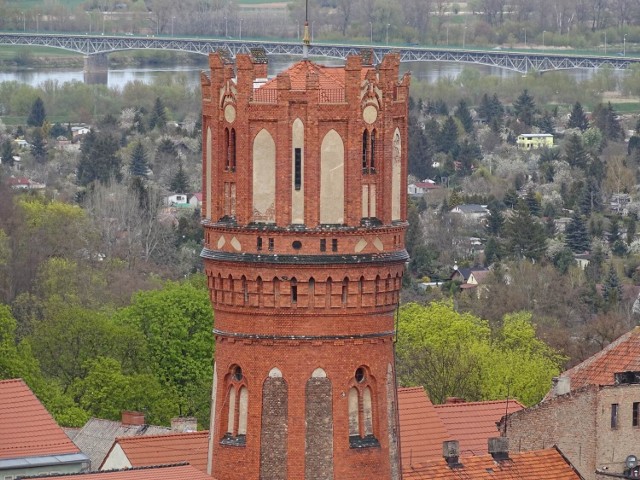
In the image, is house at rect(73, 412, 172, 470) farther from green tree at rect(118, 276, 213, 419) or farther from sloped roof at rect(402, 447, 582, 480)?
sloped roof at rect(402, 447, 582, 480)

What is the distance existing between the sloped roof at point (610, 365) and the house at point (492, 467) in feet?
22.4

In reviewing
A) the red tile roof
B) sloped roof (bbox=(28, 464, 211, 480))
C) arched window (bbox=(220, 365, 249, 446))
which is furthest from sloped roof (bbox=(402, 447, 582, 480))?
arched window (bbox=(220, 365, 249, 446))

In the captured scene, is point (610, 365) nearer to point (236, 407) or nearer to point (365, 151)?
point (236, 407)

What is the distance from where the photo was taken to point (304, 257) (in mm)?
42969

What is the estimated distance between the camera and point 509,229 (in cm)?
16200

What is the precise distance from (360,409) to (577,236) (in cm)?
12281

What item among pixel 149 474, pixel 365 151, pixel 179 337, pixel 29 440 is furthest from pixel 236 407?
pixel 179 337

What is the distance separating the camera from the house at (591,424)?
2445 inches

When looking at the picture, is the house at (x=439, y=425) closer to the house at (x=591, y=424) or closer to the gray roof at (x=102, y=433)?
the house at (x=591, y=424)

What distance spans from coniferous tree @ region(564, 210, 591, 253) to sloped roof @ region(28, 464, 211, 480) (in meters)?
115

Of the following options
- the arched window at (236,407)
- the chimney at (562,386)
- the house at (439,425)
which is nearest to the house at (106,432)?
the house at (439,425)

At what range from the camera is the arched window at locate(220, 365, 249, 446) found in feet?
143

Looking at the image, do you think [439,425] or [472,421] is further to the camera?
[472,421]

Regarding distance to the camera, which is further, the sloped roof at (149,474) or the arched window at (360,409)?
the sloped roof at (149,474)
